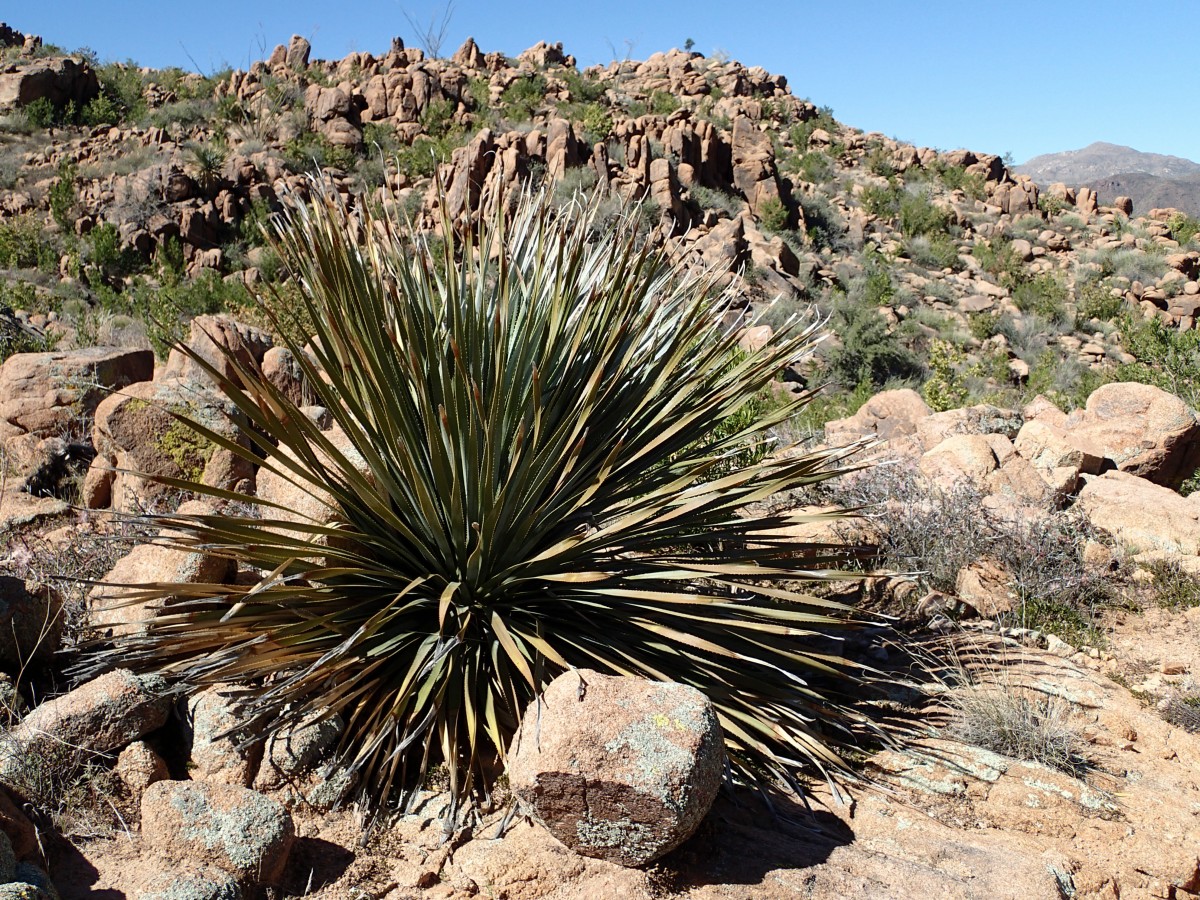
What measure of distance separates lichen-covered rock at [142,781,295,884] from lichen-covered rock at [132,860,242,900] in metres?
0.08

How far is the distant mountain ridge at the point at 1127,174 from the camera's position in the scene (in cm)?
6188

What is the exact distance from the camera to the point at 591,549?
117 inches

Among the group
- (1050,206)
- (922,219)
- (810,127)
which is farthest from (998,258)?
(810,127)

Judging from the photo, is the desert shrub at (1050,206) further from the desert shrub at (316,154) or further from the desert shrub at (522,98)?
the desert shrub at (316,154)

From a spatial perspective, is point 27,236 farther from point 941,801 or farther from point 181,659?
point 941,801

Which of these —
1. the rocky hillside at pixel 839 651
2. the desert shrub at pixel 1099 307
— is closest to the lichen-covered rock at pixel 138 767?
the rocky hillside at pixel 839 651

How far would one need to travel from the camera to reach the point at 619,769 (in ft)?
7.48

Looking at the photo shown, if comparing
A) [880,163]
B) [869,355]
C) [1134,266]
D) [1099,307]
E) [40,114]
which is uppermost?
[880,163]

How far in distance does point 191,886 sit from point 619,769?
1.04 meters

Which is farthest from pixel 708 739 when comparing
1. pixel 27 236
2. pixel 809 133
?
pixel 809 133

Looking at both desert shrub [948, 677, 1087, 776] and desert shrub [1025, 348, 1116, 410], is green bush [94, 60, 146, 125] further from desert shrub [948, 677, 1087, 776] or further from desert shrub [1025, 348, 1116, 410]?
desert shrub [948, 677, 1087, 776]

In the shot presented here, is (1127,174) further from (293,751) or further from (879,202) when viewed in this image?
(293,751)

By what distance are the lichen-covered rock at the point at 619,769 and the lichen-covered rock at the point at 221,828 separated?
0.64 metres

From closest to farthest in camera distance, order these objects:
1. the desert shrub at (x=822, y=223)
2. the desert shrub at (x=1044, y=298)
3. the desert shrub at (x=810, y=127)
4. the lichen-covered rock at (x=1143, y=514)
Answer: the lichen-covered rock at (x=1143, y=514)
the desert shrub at (x=1044, y=298)
the desert shrub at (x=822, y=223)
the desert shrub at (x=810, y=127)
